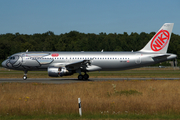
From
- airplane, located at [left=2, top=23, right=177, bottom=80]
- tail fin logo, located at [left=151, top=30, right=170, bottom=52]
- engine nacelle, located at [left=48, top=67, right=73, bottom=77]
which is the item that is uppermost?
tail fin logo, located at [left=151, top=30, right=170, bottom=52]

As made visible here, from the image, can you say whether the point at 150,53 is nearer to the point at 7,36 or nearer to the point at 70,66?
the point at 70,66

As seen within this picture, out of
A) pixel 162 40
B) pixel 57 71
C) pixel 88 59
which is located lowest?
pixel 57 71

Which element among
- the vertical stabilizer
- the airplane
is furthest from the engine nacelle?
the vertical stabilizer

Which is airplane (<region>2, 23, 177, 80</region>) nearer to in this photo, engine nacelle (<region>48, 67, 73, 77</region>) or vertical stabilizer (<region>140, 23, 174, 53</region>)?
vertical stabilizer (<region>140, 23, 174, 53</region>)

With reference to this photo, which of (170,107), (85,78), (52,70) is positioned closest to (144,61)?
(85,78)

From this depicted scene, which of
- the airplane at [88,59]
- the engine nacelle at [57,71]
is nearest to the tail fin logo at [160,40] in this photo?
the airplane at [88,59]

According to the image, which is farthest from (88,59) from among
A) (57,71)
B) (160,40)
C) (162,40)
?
(162,40)

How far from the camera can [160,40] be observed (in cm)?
3697

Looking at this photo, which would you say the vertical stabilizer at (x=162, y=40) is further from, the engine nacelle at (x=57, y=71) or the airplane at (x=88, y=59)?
the engine nacelle at (x=57, y=71)

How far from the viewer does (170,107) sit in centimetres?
1345

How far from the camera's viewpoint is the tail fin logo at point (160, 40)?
36656 millimetres

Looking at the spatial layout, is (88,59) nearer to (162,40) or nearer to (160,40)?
(160,40)

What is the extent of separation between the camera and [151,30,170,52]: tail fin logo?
36.7 m

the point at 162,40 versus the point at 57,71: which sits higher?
the point at 162,40
